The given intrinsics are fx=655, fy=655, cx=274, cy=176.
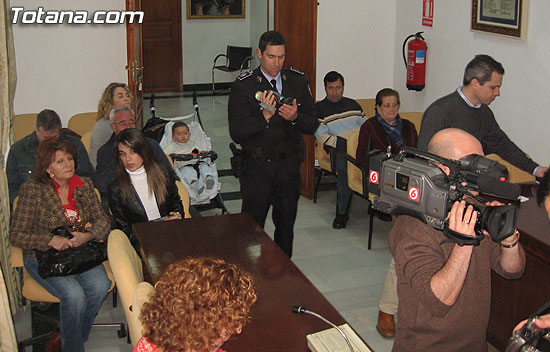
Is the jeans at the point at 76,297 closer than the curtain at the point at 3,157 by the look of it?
Yes

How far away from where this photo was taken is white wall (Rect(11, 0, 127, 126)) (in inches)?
247

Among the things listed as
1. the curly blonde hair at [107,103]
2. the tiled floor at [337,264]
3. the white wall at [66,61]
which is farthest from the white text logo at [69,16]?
the tiled floor at [337,264]

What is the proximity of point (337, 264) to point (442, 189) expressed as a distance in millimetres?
3200

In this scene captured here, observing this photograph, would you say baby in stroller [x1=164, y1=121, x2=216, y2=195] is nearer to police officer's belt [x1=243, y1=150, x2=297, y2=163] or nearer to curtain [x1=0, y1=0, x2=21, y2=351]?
police officer's belt [x1=243, y1=150, x2=297, y2=163]

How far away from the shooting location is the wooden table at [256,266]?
2584 mm

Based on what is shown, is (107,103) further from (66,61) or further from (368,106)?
(368,106)

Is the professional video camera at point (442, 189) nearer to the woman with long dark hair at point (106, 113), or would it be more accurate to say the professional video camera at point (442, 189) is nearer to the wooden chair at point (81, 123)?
the woman with long dark hair at point (106, 113)

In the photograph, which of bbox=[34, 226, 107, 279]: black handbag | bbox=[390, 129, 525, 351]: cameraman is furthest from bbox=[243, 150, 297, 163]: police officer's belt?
bbox=[390, 129, 525, 351]: cameraman

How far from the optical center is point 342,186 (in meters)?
6.23

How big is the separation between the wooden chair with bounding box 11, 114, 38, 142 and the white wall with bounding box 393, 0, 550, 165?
13.0 ft

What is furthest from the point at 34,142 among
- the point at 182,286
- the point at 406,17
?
the point at 406,17

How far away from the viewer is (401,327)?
254 cm

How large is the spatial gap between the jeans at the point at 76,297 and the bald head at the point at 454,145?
2.31m

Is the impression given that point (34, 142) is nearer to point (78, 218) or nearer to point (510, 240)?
point (78, 218)
